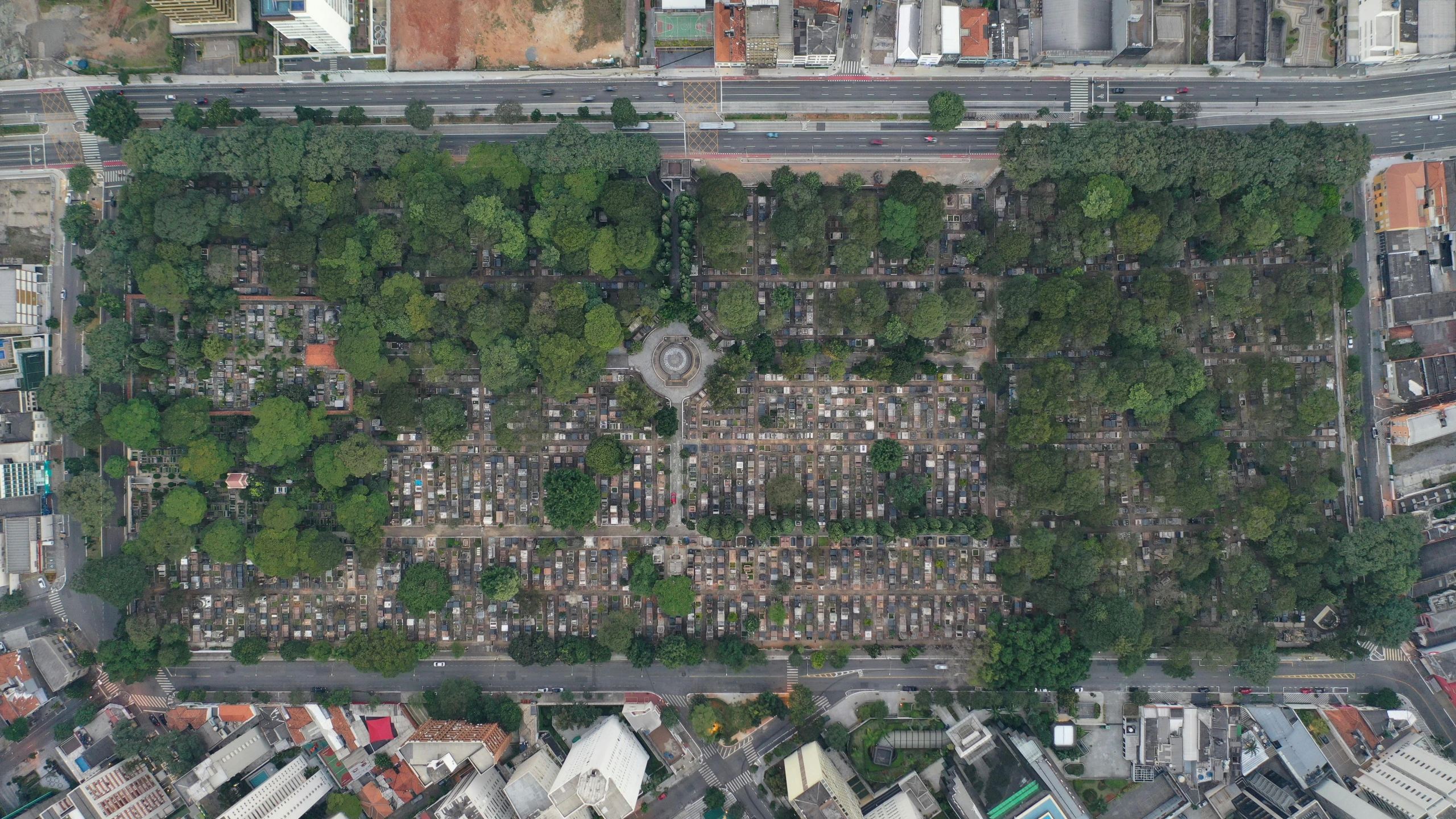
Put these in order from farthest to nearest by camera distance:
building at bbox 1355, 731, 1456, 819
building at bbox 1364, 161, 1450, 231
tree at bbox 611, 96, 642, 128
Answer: building at bbox 1364, 161, 1450, 231 → tree at bbox 611, 96, 642, 128 → building at bbox 1355, 731, 1456, 819

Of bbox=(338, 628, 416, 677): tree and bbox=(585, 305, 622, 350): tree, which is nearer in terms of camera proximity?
bbox=(585, 305, 622, 350): tree

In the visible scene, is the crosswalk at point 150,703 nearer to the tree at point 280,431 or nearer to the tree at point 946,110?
the tree at point 280,431

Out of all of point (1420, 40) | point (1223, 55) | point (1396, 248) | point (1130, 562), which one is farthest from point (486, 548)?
point (1420, 40)

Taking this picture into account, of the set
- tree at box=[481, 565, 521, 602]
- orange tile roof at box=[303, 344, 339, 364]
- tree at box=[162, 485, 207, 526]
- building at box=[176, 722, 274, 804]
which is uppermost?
orange tile roof at box=[303, 344, 339, 364]

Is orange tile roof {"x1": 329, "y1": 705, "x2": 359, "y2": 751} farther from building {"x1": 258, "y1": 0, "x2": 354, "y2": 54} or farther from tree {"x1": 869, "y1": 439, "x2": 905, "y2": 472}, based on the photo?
building {"x1": 258, "y1": 0, "x2": 354, "y2": 54}

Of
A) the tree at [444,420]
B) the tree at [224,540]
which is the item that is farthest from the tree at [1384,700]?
the tree at [224,540]

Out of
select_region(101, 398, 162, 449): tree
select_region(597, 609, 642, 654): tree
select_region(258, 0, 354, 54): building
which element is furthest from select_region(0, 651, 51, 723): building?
select_region(258, 0, 354, 54): building
